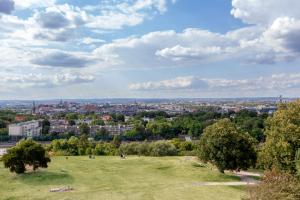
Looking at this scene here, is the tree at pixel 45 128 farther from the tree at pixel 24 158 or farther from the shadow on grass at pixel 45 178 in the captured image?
the shadow on grass at pixel 45 178

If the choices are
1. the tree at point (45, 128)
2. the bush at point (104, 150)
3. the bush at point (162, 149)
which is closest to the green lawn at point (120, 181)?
the bush at point (162, 149)

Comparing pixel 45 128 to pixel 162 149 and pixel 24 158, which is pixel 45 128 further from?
pixel 24 158

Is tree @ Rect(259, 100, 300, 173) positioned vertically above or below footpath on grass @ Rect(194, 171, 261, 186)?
above

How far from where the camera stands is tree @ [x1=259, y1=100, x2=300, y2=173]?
39344mm

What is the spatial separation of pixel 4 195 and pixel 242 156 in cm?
2391

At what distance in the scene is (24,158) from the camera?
47.8m

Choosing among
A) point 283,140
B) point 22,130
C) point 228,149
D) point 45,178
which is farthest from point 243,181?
point 22,130

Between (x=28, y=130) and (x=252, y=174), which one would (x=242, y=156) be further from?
(x=28, y=130)

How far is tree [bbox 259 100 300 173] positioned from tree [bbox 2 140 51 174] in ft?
79.3

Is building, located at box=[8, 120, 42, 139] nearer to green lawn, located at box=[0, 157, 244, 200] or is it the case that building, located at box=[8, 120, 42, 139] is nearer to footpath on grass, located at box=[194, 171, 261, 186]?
green lawn, located at box=[0, 157, 244, 200]

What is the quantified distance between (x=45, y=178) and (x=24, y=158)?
15.0 feet

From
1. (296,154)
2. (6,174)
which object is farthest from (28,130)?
(296,154)

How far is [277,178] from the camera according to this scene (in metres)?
26.4

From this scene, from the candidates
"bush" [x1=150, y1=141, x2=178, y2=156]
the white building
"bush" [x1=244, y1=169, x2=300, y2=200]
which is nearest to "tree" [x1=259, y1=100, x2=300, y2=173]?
"bush" [x1=244, y1=169, x2=300, y2=200]
